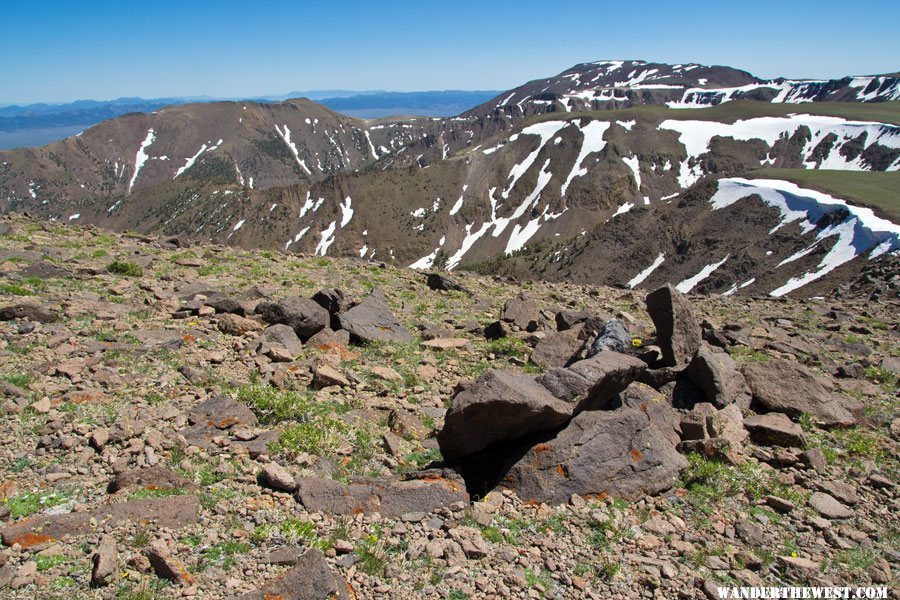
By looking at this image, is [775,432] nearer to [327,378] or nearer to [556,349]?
[556,349]

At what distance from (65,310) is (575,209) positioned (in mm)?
163030

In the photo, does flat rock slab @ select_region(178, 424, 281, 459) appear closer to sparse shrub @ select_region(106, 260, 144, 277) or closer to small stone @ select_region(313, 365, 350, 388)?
small stone @ select_region(313, 365, 350, 388)

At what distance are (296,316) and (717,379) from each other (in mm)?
9353

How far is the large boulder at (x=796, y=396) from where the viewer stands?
33.5ft

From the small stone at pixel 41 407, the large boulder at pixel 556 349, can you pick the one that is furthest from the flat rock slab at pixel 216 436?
the large boulder at pixel 556 349

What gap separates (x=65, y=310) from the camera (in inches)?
475

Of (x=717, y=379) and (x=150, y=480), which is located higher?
(x=150, y=480)

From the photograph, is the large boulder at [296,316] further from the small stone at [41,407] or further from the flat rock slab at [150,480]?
the flat rock slab at [150,480]

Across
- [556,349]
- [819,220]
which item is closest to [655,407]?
[556,349]

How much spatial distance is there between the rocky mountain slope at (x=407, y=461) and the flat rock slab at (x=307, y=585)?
0.02 meters

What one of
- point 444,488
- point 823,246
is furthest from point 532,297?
point 823,246

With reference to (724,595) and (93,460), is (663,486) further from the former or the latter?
(93,460)

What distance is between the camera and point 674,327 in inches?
446

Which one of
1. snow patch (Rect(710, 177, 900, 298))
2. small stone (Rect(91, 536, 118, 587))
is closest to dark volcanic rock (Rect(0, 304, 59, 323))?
small stone (Rect(91, 536, 118, 587))
